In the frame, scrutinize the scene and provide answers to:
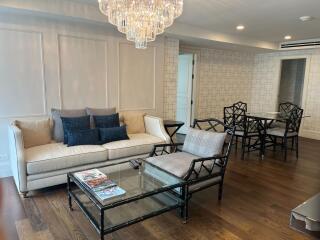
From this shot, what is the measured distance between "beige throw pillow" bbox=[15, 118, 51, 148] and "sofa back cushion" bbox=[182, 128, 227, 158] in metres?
1.97

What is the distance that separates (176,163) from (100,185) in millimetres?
901

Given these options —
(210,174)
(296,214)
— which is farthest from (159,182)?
(296,214)

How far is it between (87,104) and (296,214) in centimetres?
360

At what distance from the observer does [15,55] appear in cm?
338

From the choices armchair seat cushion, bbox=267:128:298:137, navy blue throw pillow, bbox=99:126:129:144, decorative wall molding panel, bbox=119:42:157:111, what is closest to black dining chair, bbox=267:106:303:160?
armchair seat cushion, bbox=267:128:298:137

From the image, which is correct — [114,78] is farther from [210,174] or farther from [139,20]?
[210,174]

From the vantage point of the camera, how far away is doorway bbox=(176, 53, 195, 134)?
6.15m

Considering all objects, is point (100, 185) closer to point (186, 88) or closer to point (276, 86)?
point (186, 88)

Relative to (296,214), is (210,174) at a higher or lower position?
lower

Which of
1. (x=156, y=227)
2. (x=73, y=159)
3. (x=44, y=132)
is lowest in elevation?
(x=156, y=227)

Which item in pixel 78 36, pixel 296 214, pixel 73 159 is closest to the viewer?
pixel 296 214

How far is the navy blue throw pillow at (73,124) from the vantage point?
3.40 m

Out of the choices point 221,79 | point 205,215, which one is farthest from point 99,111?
point 221,79

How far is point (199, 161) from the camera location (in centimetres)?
251
